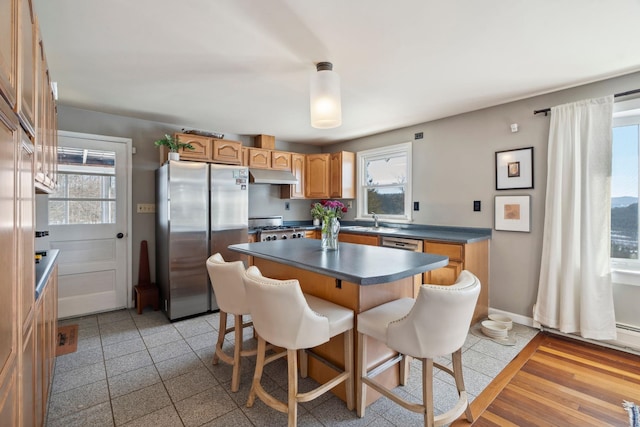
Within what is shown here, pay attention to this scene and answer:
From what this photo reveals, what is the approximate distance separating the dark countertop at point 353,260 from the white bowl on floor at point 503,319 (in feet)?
5.16

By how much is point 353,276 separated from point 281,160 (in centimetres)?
344

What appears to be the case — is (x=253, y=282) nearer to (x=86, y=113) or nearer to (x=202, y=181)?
(x=202, y=181)

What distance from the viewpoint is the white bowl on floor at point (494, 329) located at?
108 inches

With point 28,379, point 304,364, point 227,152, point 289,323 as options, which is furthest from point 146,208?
point 289,323

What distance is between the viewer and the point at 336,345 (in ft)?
6.38

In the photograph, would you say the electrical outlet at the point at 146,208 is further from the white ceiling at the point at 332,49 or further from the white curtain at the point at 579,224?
the white curtain at the point at 579,224

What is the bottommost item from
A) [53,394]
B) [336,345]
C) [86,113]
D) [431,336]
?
[53,394]

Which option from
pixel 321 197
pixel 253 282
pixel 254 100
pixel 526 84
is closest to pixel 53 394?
pixel 253 282

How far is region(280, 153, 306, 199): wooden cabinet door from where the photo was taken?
4809 millimetres

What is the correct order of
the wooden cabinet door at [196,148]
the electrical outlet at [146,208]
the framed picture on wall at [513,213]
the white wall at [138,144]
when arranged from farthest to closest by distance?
the electrical outlet at [146,208], the wooden cabinet door at [196,148], the white wall at [138,144], the framed picture on wall at [513,213]

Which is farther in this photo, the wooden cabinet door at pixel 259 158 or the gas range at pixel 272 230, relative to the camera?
the wooden cabinet door at pixel 259 158

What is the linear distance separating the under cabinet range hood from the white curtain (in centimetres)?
318

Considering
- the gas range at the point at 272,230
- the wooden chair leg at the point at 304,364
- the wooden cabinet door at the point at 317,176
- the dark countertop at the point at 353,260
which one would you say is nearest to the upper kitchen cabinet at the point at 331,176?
the wooden cabinet door at the point at 317,176

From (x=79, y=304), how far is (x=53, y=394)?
1765mm
